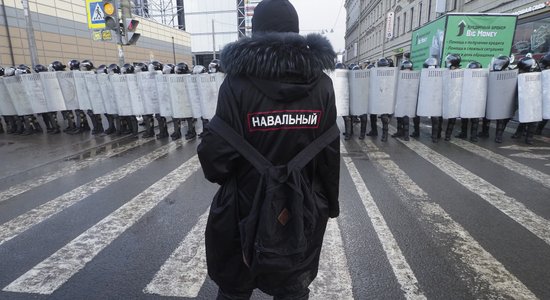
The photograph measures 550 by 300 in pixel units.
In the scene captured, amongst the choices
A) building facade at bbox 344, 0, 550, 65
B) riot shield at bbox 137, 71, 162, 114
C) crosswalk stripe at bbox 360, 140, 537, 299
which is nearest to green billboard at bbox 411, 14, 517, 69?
building facade at bbox 344, 0, 550, 65

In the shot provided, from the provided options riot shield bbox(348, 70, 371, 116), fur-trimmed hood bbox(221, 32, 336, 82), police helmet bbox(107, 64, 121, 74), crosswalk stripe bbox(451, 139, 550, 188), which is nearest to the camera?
fur-trimmed hood bbox(221, 32, 336, 82)

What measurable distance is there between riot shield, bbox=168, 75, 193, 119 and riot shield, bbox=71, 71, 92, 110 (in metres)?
2.86

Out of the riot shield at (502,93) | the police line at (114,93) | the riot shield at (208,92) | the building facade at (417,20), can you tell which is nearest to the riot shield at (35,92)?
the police line at (114,93)

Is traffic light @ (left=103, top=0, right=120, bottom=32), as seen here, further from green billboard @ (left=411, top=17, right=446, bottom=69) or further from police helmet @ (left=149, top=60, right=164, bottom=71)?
green billboard @ (left=411, top=17, right=446, bottom=69)

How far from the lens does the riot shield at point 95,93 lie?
32.3 feet

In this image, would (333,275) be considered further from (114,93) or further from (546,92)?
(114,93)

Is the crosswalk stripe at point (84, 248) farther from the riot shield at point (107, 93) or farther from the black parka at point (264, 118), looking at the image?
the riot shield at point (107, 93)

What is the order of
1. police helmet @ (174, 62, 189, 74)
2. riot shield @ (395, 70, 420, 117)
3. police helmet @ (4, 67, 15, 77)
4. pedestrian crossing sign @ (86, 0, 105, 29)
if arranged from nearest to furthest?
riot shield @ (395, 70, 420, 117), police helmet @ (174, 62, 189, 74), police helmet @ (4, 67, 15, 77), pedestrian crossing sign @ (86, 0, 105, 29)

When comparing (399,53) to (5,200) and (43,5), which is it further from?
(5,200)

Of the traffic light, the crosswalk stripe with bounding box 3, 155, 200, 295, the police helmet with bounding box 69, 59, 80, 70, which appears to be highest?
the traffic light

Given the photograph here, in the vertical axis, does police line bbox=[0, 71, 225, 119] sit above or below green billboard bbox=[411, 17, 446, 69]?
below

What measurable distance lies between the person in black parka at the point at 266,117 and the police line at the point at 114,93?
7486 millimetres

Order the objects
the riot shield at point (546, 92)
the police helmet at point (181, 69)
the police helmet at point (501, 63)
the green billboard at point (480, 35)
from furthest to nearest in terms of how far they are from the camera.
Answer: the green billboard at point (480, 35) < the police helmet at point (181, 69) < the police helmet at point (501, 63) < the riot shield at point (546, 92)

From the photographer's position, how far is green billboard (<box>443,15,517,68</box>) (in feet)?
36.6
